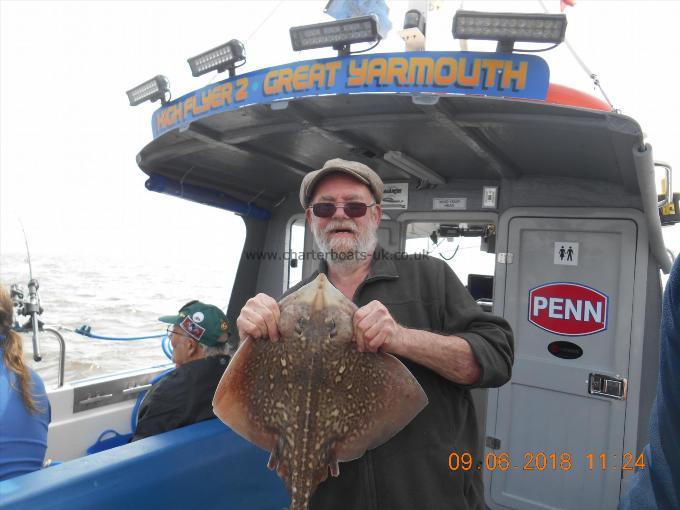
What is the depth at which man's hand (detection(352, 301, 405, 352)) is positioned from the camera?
5.98 feet

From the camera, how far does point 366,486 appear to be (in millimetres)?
2105

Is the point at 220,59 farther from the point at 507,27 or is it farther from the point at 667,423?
the point at 667,423

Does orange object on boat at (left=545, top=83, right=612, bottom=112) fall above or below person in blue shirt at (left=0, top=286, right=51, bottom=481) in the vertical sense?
above

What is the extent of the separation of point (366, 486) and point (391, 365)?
0.62m

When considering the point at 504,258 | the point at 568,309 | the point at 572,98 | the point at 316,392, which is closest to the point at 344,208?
the point at 316,392

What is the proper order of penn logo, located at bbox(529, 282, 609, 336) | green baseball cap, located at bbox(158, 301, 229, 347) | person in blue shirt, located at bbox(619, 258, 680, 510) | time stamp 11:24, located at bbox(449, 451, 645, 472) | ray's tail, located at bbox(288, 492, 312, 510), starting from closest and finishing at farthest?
person in blue shirt, located at bbox(619, 258, 680, 510), ray's tail, located at bbox(288, 492, 312, 510), green baseball cap, located at bbox(158, 301, 229, 347), time stamp 11:24, located at bbox(449, 451, 645, 472), penn logo, located at bbox(529, 282, 609, 336)

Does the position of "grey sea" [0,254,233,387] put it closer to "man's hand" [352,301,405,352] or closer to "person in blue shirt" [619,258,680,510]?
"man's hand" [352,301,405,352]

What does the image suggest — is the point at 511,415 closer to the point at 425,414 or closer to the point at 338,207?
the point at 425,414

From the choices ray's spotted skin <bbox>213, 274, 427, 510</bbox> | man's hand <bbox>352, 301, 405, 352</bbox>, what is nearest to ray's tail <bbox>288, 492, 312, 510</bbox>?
ray's spotted skin <bbox>213, 274, 427, 510</bbox>

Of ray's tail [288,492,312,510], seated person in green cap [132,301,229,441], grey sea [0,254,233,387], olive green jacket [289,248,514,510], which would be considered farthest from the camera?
grey sea [0,254,233,387]

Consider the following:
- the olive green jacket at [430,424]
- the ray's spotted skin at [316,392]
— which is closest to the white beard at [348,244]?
the olive green jacket at [430,424]

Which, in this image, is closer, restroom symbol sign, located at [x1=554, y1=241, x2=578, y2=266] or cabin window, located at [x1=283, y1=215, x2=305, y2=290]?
restroom symbol sign, located at [x1=554, y1=241, x2=578, y2=266]

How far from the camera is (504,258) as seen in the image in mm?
5109

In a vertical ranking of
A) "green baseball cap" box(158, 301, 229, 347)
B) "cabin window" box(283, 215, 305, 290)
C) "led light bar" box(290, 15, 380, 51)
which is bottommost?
"green baseball cap" box(158, 301, 229, 347)
